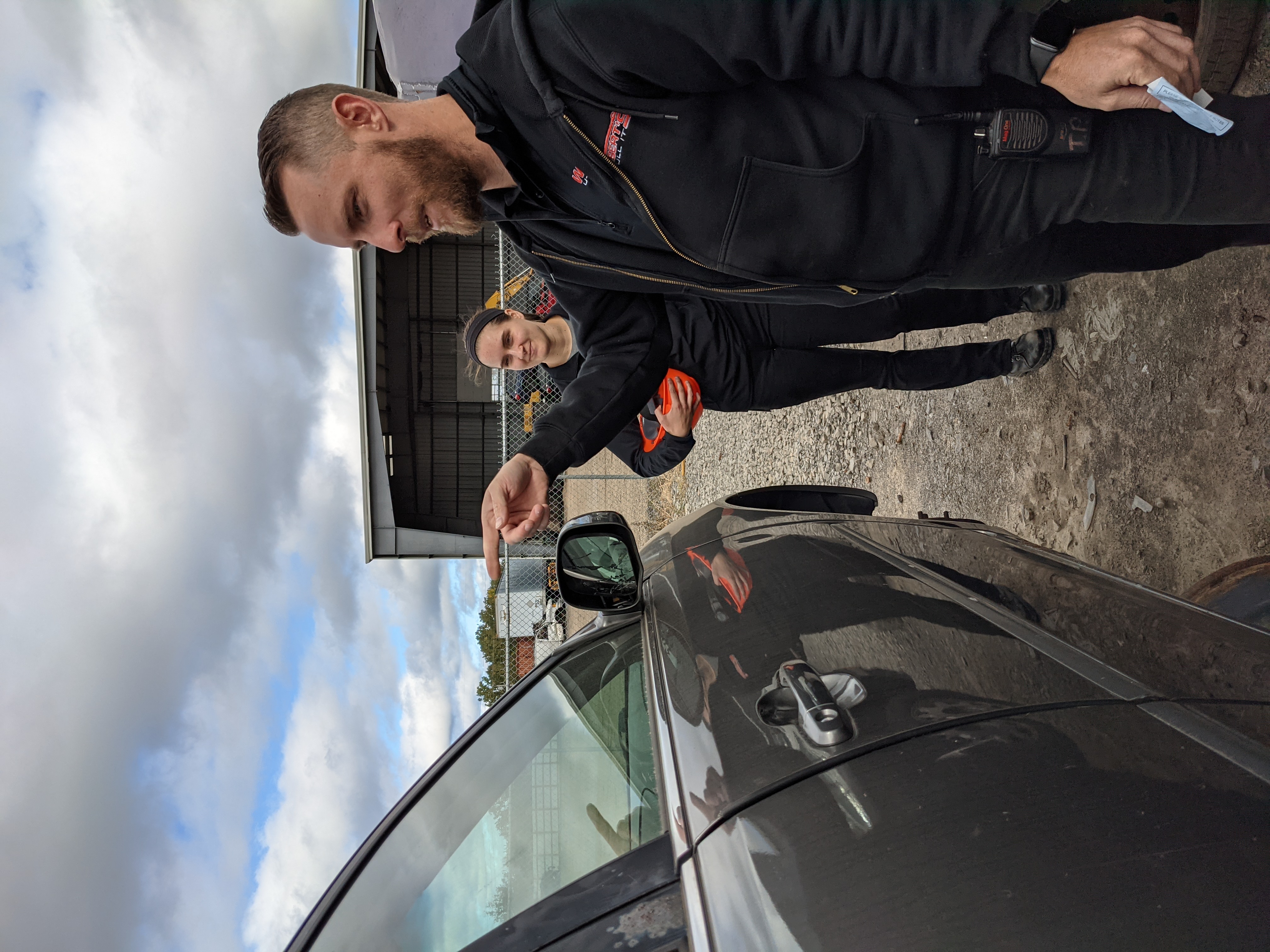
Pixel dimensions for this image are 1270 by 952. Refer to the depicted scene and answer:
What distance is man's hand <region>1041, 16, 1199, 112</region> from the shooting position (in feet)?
4.09

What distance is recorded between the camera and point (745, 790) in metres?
0.94

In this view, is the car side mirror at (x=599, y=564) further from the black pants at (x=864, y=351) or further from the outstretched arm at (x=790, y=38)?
the black pants at (x=864, y=351)

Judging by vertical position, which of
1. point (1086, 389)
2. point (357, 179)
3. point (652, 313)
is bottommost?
point (1086, 389)

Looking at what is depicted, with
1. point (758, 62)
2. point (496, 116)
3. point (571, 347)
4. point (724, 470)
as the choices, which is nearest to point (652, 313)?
point (571, 347)

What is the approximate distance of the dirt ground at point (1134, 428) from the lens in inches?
87.9

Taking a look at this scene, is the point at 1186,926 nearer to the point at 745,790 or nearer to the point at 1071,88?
the point at 745,790

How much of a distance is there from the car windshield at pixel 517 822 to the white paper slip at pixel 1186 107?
1.45 m

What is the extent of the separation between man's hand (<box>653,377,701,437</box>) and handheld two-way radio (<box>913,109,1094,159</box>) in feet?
5.18

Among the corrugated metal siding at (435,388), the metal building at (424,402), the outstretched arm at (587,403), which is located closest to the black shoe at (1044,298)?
the outstretched arm at (587,403)

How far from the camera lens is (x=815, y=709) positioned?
101 centimetres

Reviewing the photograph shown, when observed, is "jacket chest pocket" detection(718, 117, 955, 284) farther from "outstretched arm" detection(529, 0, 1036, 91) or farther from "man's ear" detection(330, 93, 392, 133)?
"man's ear" detection(330, 93, 392, 133)

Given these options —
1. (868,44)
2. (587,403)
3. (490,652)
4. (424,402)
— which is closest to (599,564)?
(587,403)

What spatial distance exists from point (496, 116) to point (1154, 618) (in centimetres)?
166

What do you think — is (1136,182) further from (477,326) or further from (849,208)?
(477,326)
